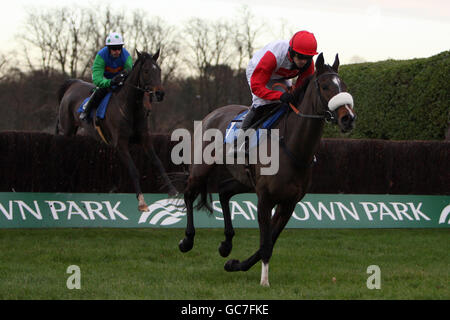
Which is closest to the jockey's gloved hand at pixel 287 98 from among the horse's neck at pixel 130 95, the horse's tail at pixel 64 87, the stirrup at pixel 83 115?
the horse's neck at pixel 130 95

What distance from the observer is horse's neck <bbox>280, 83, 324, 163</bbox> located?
5.71 meters

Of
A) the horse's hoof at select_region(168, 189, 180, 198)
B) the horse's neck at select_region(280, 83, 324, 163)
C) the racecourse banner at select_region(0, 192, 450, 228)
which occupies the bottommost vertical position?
the racecourse banner at select_region(0, 192, 450, 228)

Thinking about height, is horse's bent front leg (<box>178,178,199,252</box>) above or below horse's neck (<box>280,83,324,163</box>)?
Result: below

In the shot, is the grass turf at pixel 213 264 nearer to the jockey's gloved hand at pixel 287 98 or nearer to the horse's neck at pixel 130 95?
the jockey's gloved hand at pixel 287 98

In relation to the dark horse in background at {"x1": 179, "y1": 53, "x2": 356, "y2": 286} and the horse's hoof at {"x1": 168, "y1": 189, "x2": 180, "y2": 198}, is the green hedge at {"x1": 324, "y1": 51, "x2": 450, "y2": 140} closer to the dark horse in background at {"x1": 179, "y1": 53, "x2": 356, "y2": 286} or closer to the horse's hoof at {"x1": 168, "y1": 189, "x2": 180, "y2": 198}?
the horse's hoof at {"x1": 168, "y1": 189, "x2": 180, "y2": 198}

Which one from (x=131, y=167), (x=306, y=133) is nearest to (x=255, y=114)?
(x=306, y=133)

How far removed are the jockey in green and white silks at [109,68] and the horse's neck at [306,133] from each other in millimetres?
4581

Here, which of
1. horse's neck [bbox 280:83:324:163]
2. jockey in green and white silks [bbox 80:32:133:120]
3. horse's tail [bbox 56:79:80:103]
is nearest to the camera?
horse's neck [bbox 280:83:324:163]

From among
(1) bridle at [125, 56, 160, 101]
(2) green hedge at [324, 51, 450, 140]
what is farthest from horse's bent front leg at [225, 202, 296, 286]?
(2) green hedge at [324, 51, 450, 140]

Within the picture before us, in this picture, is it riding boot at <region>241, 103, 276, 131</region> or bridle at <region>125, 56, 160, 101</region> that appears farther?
bridle at <region>125, 56, 160, 101</region>

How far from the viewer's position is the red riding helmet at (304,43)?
5.76m

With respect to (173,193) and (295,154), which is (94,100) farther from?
(295,154)

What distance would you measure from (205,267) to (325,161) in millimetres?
5235
